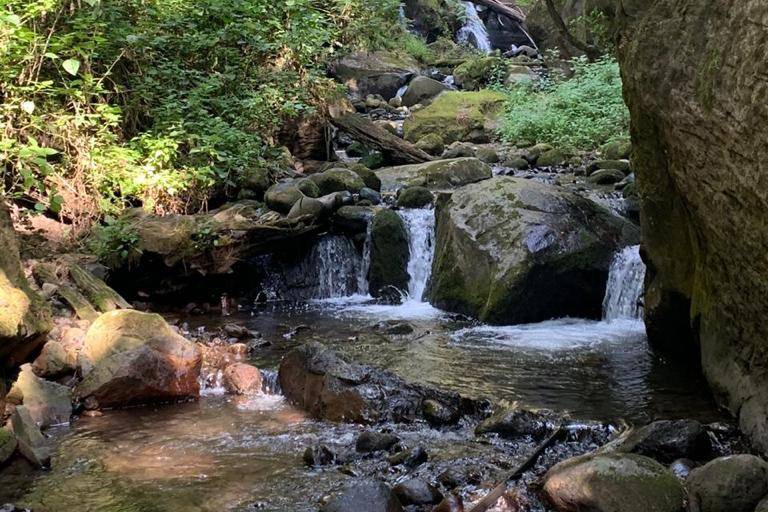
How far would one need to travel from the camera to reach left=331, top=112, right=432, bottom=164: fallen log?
44.6 feet

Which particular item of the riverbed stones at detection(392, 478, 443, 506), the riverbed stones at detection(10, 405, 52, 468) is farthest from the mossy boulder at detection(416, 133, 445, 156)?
the riverbed stones at detection(392, 478, 443, 506)

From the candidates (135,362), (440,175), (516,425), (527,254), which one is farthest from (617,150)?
(135,362)

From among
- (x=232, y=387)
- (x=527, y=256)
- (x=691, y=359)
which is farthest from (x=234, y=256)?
(x=691, y=359)

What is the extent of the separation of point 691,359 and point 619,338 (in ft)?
3.56

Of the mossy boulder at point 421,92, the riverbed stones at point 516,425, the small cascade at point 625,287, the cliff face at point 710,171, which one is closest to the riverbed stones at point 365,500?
the riverbed stones at point 516,425

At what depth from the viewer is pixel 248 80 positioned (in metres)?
11.3

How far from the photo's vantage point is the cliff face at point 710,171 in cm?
411

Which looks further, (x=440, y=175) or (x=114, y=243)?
(x=440, y=175)

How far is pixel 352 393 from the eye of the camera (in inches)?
230

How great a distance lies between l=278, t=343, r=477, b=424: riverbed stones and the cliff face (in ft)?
6.65

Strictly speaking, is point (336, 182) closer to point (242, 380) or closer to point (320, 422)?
point (242, 380)

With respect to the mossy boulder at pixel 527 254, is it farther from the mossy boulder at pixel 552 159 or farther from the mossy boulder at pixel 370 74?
the mossy boulder at pixel 370 74

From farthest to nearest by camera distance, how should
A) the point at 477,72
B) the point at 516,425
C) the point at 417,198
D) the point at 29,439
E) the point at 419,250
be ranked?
the point at 477,72 < the point at 417,198 < the point at 419,250 < the point at 516,425 < the point at 29,439

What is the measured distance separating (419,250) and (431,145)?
601 cm
